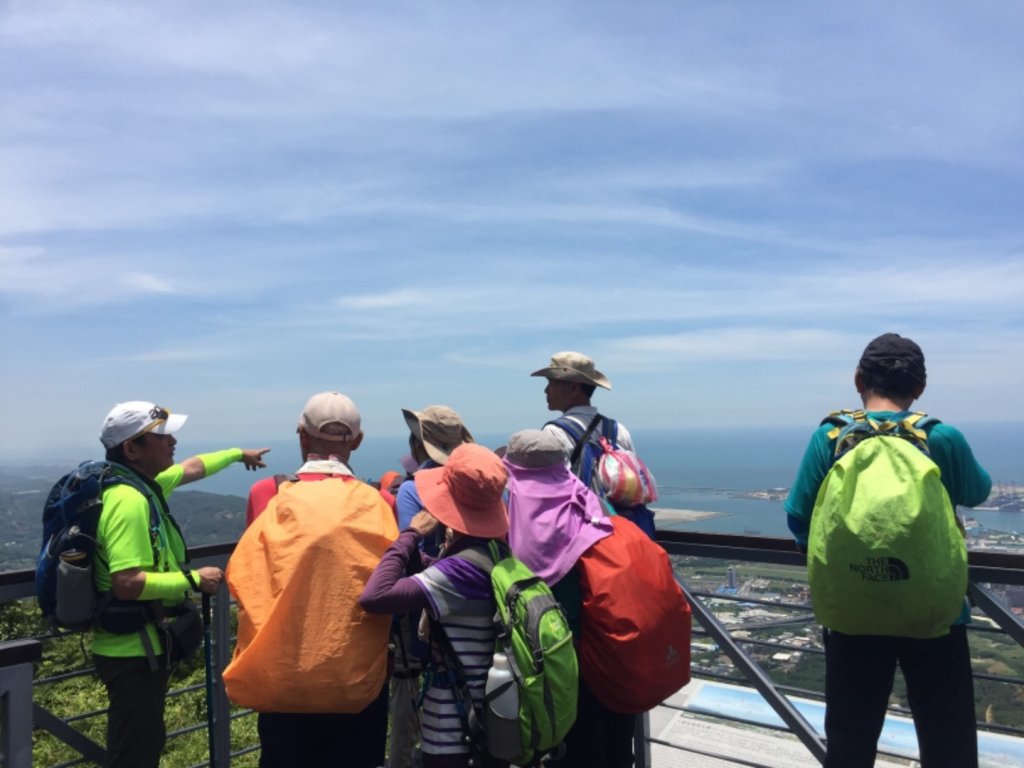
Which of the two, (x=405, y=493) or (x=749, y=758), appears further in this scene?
(x=749, y=758)

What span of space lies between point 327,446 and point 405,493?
0.37 metres

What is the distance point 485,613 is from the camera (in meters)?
2.64

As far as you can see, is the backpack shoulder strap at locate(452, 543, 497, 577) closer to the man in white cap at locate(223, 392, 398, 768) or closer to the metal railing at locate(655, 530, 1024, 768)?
the man in white cap at locate(223, 392, 398, 768)

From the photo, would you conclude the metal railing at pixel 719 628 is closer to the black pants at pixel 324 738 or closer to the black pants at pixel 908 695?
the black pants at pixel 908 695

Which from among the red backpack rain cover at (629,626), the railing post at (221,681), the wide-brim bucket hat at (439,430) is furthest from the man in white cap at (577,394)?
the railing post at (221,681)

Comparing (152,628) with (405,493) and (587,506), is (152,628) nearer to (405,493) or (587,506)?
(405,493)

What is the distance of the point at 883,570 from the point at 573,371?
2.01m

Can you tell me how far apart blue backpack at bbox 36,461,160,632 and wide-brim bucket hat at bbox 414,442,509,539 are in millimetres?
1209

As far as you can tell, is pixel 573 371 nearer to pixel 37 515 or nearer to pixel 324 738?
pixel 324 738

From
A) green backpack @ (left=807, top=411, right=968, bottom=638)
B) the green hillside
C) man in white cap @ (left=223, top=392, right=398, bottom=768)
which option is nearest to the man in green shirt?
green backpack @ (left=807, top=411, right=968, bottom=638)

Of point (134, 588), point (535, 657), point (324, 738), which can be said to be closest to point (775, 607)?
point (535, 657)

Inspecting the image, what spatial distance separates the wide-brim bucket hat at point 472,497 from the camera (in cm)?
270

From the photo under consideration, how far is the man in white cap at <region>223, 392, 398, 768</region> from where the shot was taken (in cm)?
252

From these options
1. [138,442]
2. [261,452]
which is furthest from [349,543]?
[261,452]
